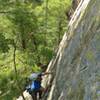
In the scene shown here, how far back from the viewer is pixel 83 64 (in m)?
8.38

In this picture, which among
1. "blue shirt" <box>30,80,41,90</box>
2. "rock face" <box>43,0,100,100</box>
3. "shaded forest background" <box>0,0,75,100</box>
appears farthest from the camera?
"shaded forest background" <box>0,0,75,100</box>

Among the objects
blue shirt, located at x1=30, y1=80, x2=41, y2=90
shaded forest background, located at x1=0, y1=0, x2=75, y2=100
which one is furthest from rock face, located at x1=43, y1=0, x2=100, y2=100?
shaded forest background, located at x1=0, y1=0, x2=75, y2=100

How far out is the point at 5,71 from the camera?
1257cm

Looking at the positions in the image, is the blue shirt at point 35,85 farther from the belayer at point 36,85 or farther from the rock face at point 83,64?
the rock face at point 83,64

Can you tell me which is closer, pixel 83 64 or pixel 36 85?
pixel 83 64

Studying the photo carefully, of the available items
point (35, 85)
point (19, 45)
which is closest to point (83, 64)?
point (35, 85)

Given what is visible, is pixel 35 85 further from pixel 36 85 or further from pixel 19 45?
pixel 19 45

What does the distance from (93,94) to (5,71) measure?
583 centimetres

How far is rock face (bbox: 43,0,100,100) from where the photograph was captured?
782 cm

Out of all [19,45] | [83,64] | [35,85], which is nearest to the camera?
[83,64]

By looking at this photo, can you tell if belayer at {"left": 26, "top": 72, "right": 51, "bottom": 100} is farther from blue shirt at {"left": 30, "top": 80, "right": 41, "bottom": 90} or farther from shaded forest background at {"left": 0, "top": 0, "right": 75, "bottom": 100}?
shaded forest background at {"left": 0, "top": 0, "right": 75, "bottom": 100}

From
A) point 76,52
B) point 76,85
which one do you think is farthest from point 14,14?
point 76,85

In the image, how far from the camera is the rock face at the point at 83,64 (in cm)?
782

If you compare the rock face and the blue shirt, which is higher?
the rock face
